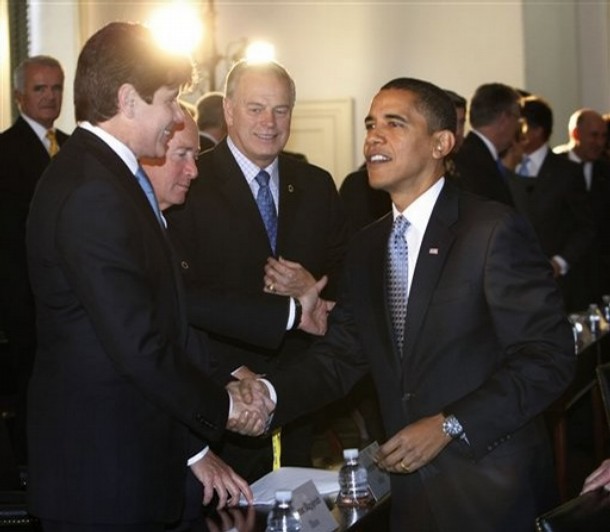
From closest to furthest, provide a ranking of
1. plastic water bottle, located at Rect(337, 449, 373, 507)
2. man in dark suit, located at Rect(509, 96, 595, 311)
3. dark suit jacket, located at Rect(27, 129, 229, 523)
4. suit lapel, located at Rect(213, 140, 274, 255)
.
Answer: dark suit jacket, located at Rect(27, 129, 229, 523) < plastic water bottle, located at Rect(337, 449, 373, 507) < suit lapel, located at Rect(213, 140, 274, 255) < man in dark suit, located at Rect(509, 96, 595, 311)

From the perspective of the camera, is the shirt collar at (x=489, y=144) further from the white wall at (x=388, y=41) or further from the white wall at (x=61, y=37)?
the white wall at (x=388, y=41)

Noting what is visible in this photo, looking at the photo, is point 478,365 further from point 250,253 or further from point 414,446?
point 250,253

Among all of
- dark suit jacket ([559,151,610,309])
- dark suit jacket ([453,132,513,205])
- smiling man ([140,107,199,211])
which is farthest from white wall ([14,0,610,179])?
smiling man ([140,107,199,211])

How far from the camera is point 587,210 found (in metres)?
8.70

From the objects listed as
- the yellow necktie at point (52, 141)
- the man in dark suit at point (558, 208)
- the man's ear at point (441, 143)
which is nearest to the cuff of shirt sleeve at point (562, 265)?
the man in dark suit at point (558, 208)

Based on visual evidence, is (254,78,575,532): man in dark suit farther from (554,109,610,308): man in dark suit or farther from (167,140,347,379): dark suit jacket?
(554,109,610,308): man in dark suit

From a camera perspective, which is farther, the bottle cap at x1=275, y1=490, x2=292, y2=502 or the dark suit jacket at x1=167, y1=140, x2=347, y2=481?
the dark suit jacket at x1=167, y1=140, x2=347, y2=481

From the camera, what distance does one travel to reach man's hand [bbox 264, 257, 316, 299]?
187 inches

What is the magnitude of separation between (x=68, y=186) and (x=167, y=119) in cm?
32

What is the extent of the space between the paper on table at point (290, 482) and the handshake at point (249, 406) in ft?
0.45

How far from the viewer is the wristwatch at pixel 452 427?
11.8 ft

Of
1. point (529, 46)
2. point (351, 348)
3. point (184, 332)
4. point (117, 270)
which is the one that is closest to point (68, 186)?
point (117, 270)

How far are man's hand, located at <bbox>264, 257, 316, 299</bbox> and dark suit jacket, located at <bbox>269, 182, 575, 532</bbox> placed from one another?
91 centimetres

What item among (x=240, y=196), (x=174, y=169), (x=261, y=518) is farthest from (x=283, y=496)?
(x=240, y=196)
